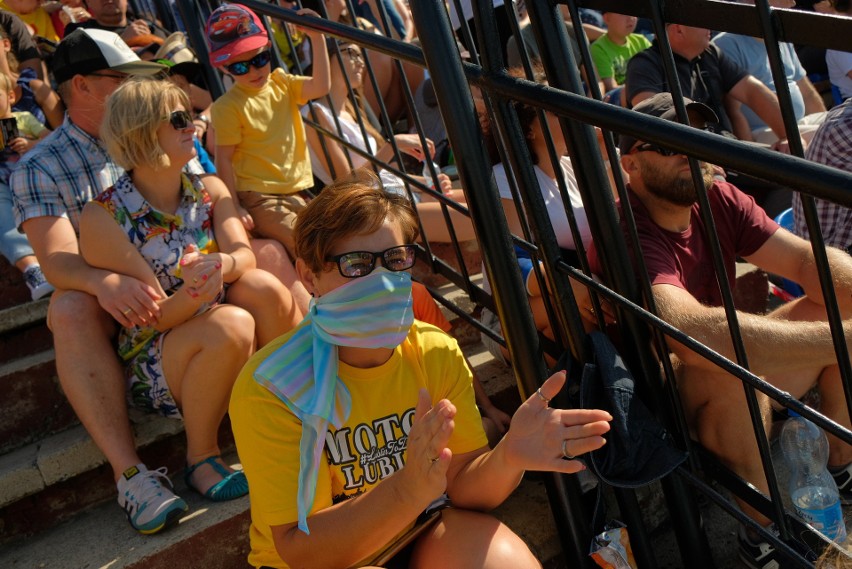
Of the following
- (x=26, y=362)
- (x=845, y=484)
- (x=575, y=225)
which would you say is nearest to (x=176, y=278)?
(x=26, y=362)

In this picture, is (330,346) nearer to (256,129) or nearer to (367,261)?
(367,261)

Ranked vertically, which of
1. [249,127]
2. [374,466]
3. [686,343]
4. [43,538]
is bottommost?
[43,538]

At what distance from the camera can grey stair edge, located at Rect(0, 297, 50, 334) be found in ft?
10.1

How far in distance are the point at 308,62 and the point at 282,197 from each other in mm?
1795

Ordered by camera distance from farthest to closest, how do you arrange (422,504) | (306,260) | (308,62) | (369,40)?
(308,62) → (369,40) → (306,260) → (422,504)

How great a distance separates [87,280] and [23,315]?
0.62 m

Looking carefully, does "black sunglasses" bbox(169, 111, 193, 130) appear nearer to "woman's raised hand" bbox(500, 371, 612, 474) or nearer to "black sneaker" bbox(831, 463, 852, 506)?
"woman's raised hand" bbox(500, 371, 612, 474)

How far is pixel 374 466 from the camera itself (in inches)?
78.2

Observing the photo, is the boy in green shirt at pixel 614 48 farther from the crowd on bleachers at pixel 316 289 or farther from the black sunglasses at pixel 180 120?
the black sunglasses at pixel 180 120

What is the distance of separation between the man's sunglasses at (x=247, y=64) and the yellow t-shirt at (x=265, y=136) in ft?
0.27

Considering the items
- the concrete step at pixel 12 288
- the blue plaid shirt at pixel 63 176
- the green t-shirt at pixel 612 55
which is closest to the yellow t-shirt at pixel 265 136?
the blue plaid shirt at pixel 63 176

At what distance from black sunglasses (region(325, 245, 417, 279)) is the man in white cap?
0.98 meters

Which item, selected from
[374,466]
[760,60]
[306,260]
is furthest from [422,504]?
[760,60]

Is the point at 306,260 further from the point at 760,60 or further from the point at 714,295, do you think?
the point at 760,60
